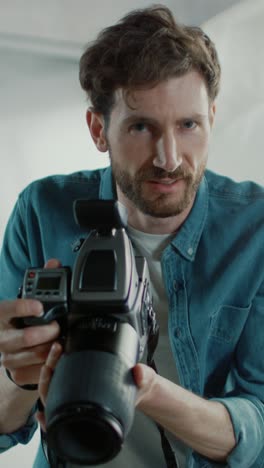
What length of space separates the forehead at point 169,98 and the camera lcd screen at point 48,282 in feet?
1.03

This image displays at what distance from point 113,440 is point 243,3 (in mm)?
1094

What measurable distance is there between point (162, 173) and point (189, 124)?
83 millimetres

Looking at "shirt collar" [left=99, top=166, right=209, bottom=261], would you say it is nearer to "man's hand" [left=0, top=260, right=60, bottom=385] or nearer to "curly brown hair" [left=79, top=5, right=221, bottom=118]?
"curly brown hair" [left=79, top=5, right=221, bottom=118]

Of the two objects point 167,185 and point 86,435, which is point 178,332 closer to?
point 167,185

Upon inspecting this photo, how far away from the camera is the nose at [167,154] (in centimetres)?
81

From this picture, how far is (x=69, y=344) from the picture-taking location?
58cm

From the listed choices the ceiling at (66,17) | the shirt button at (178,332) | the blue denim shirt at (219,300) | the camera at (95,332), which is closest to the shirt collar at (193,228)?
the blue denim shirt at (219,300)

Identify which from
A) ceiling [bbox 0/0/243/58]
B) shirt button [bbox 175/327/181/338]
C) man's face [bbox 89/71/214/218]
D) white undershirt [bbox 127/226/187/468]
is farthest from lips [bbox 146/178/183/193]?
ceiling [bbox 0/0/243/58]

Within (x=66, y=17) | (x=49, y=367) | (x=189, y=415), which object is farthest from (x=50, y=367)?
(x=66, y=17)

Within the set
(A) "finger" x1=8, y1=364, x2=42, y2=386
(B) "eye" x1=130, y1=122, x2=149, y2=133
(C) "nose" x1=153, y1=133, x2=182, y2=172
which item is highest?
(B) "eye" x1=130, y1=122, x2=149, y2=133

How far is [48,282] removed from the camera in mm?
619

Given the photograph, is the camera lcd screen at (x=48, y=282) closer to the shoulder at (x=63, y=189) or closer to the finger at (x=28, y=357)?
the finger at (x=28, y=357)

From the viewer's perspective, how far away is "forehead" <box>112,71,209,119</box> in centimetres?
81

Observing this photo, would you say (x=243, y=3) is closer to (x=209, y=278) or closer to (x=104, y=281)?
(x=209, y=278)
